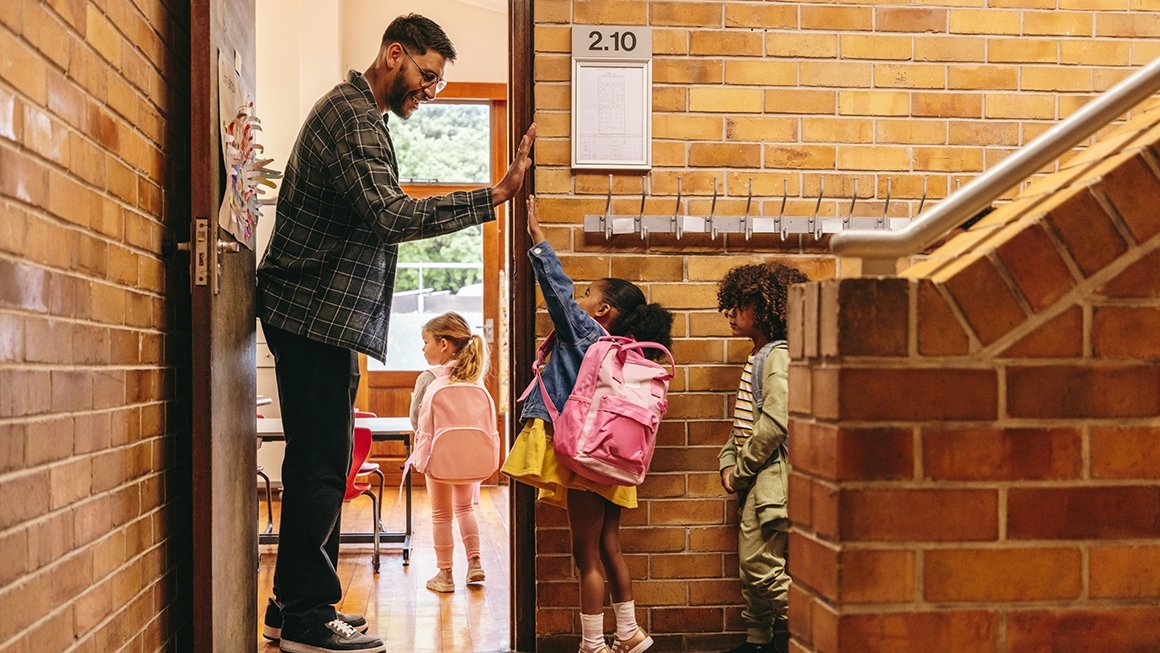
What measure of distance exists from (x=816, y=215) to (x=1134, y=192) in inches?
80.1

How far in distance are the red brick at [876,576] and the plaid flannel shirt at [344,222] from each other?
5.53 ft

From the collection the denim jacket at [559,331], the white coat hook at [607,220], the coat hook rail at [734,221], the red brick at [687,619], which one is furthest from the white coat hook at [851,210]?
the red brick at [687,619]

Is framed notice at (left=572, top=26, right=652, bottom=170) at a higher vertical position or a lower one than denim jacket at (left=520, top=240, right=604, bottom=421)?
higher

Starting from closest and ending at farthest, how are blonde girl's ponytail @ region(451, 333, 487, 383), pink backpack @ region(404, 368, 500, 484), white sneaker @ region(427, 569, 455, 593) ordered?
white sneaker @ region(427, 569, 455, 593) < pink backpack @ region(404, 368, 500, 484) < blonde girl's ponytail @ region(451, 333, 487, 383)

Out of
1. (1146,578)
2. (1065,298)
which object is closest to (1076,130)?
(1065,298)

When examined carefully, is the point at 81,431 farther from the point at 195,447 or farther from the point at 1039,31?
the point at 1039,31

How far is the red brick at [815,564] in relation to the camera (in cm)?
140

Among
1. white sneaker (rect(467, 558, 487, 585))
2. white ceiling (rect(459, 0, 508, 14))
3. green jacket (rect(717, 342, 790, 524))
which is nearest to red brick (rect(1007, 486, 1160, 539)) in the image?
green jacket (rect(717, 342, 790, 524))

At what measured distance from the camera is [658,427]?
10.9 feet

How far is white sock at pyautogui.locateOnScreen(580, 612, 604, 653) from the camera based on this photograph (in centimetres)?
311

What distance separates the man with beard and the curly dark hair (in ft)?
2.56

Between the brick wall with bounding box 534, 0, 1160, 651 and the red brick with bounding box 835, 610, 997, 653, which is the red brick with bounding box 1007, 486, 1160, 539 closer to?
the red brick with bounding box 835, 610, 997, 653

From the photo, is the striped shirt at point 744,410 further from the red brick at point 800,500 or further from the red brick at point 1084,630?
the red brick at point 1084,630

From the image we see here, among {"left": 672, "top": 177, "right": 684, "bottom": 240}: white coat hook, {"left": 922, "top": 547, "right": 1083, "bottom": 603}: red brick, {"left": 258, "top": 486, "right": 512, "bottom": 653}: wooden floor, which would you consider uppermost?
{"left": 672, "top": 177, "right": 684, "bottom": 240}: white coat hook
